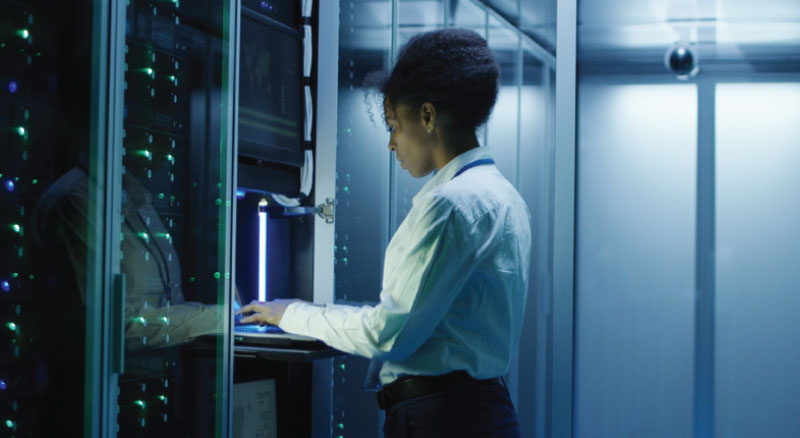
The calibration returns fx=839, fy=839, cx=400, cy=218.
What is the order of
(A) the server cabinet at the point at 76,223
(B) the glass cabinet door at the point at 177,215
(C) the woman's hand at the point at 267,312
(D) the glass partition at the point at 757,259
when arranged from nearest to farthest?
(A) the server cabinet at the point at 76,223, (B) the glass cabinet door at the point at 177,215, (C) the woman's hand at the point at 267,312, (D) the glass partition at the point at 757,259

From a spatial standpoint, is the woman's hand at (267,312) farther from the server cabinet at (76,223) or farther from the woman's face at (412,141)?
the woman's face at (412,141)

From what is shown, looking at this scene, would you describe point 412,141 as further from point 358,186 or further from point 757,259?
point 757,259

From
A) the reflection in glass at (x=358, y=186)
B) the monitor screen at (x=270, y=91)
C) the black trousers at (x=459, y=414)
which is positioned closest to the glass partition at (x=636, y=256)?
the reflection in glass at (x=358, y=186)

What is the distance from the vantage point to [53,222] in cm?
154

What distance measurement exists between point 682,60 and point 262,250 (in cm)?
215

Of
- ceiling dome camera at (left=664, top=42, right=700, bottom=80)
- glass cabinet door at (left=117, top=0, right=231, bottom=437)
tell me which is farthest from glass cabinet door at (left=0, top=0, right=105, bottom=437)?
ceiling dome camera at (left=664, top=42, right=700, bottom=80)

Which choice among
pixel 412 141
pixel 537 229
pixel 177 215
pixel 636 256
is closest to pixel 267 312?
pixel 177 215

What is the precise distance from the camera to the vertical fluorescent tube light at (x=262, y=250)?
8.93ft

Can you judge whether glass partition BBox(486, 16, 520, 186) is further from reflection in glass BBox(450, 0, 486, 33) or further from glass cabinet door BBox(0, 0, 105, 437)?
glass cabinet door BBox(0, 0, 105, 437)

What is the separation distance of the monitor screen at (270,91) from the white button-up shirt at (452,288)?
106 centimetres

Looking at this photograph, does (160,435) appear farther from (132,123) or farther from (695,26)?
(695,26)

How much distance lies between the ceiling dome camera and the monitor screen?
177 cm

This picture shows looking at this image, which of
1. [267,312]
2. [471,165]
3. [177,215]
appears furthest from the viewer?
[267,312]

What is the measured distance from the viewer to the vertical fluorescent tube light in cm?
272
